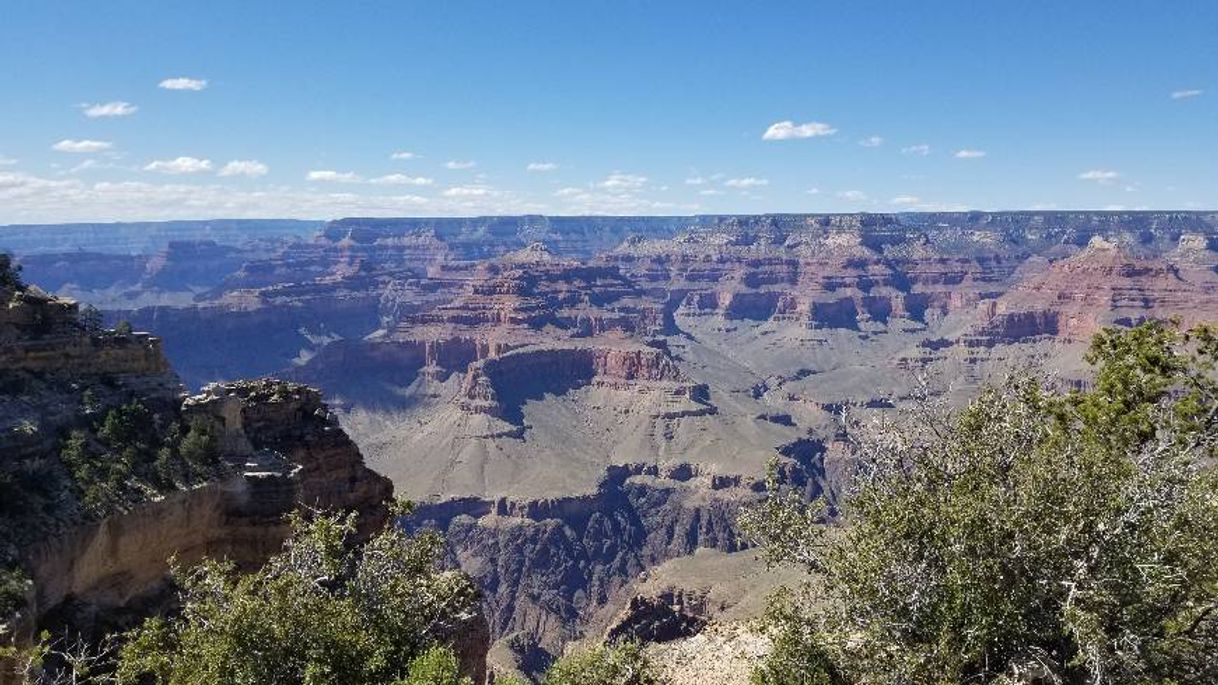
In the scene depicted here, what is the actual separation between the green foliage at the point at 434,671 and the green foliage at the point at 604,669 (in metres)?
4.74

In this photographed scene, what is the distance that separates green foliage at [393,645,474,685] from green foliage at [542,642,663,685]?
4.74 m

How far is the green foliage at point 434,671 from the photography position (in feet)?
59.3

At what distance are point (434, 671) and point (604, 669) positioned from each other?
21.5ft

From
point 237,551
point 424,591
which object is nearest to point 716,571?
point 237,551

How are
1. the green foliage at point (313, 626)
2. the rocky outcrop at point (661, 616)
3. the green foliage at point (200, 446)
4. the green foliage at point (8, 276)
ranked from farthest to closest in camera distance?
1. the rocky outcrop at point (661, 616)
2. the green foliage at point (8, 276)
3. the green foliage at point (200, 446)
4. the green foliage at point (313, 626)

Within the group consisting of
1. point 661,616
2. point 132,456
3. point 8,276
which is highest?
point 8,276

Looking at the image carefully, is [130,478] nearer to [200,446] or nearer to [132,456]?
[132,456]

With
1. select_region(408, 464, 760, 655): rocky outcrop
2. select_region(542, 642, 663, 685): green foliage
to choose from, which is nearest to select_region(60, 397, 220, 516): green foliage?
select_region(542, 642, 663, 685): green foliage

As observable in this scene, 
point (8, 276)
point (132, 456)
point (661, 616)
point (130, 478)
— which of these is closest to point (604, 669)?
point (130, 478)

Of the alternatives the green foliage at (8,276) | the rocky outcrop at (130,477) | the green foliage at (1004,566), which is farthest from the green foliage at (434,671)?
the green foliage at (8,276)

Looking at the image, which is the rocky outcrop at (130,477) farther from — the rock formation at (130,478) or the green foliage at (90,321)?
the green foliage at (90,321)

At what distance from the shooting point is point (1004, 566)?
18.1 m

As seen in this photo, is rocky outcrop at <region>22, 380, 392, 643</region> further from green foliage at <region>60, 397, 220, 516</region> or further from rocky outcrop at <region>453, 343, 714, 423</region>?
rocky outcrop at <region>453, 343, 714, 423</region>

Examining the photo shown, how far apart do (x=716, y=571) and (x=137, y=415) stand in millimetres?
68332
